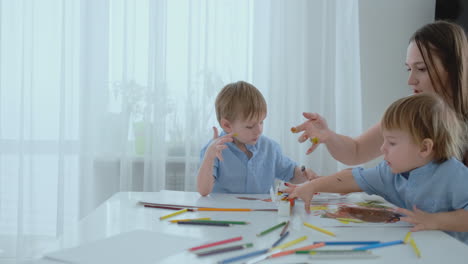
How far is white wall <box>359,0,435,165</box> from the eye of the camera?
2326 mm

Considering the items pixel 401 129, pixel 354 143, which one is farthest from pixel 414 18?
pixel 401 129

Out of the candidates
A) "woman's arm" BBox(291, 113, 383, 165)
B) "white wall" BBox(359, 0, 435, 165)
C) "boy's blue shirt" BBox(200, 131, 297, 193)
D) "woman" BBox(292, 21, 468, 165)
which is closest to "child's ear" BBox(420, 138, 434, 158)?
"woman" BBox(292, 21, 468, 165)

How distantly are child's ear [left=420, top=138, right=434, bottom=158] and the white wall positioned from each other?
1.39m

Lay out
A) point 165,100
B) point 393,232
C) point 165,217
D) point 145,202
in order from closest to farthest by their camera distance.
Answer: point 393,232
point 165,217
point 145,202
point 165,100

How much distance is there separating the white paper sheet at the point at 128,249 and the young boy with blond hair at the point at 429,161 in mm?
417

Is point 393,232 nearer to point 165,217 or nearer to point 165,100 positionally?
point 165,217

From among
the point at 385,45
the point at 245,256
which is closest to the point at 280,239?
the point at 245,256

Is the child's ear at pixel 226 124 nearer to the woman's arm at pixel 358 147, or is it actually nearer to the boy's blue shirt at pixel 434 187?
the woman's arm at pixel 358 147

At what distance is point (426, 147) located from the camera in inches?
39.8

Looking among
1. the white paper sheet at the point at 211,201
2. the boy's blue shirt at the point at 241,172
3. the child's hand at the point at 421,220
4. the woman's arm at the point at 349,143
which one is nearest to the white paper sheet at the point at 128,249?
the white paper sheet at the point at 211,201

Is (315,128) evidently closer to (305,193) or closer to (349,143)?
(349,143)

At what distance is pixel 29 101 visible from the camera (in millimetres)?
2383

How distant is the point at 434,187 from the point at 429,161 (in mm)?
70

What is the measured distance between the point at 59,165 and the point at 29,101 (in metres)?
0.39
